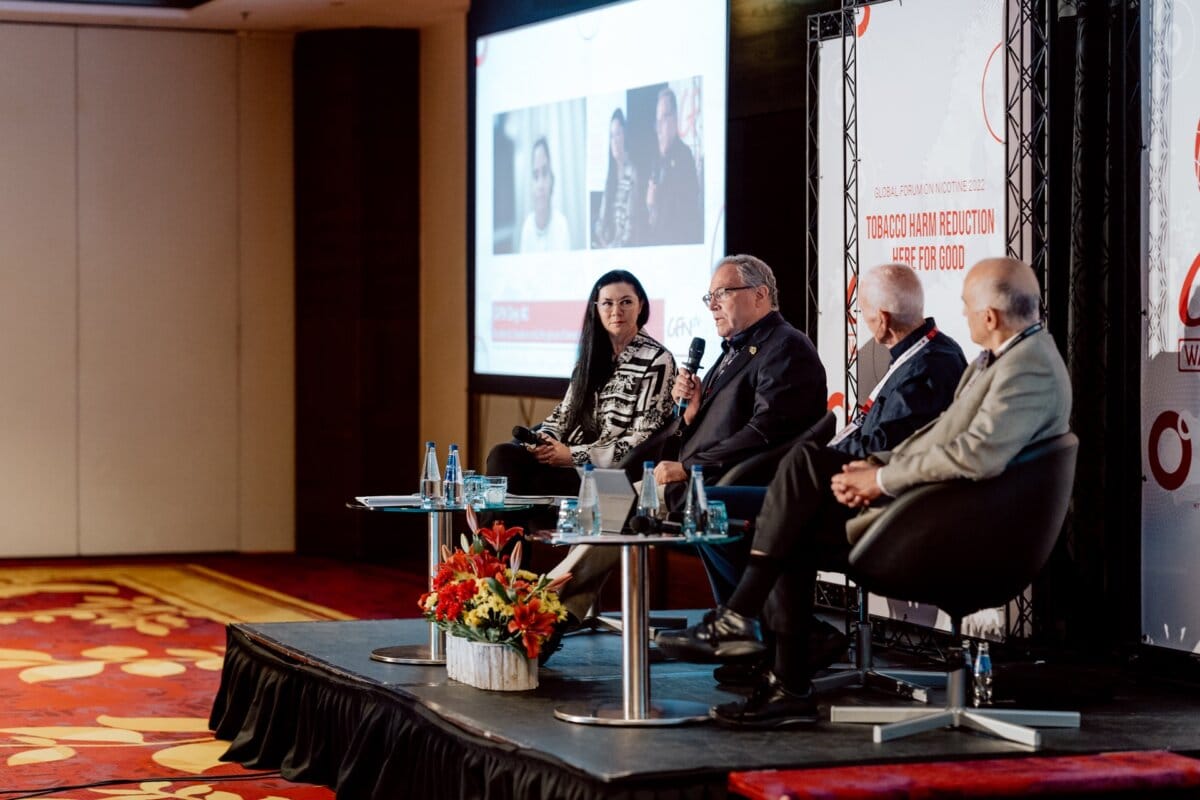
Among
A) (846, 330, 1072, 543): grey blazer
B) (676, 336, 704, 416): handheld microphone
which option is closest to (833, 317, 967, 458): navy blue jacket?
(846, 330, 1072, 543): grey blazer

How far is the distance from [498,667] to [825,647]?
84cm

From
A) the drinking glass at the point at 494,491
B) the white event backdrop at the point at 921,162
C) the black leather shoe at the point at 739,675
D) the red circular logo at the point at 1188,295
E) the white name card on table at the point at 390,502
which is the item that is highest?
the white event backdrop at the point at 921,162

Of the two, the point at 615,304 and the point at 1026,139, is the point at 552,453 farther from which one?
the point at 1026,139

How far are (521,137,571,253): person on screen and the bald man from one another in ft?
13.1

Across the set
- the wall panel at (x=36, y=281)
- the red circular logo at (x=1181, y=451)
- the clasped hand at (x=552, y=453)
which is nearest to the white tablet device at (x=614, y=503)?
the clasped hand at (x=552, y=453)

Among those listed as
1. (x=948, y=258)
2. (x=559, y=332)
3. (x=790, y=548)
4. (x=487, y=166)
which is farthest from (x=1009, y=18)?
(x=487, y=166)

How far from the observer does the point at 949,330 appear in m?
5.35

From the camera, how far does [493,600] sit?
439 centimetres

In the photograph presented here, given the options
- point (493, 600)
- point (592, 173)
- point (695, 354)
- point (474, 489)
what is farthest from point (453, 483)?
point (592, 173)

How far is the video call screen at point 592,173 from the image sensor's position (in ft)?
22.6

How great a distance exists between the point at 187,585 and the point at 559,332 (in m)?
2.29

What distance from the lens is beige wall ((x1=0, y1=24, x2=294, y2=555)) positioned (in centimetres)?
938

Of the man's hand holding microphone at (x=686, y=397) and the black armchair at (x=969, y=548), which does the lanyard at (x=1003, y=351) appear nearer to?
the black armchair at (x=969, y=548)

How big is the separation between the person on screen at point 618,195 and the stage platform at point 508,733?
8.16 ft
